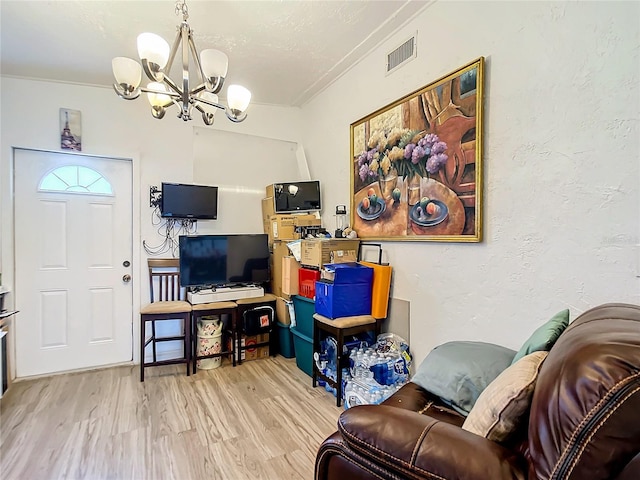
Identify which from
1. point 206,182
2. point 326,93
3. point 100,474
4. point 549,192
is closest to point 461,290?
point 549,192

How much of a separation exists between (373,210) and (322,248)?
1.84 feet

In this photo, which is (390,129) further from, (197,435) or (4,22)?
(4,22)

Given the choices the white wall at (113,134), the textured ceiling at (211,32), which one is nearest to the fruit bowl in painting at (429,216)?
Answer: the textured ceiling at (211,32)

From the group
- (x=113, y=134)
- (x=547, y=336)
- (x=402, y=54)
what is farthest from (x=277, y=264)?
(x=547, y=336)

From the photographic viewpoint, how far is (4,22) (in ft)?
7.75

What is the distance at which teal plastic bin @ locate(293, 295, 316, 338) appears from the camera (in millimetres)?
3064

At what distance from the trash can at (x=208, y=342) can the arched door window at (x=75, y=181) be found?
169 centimetres

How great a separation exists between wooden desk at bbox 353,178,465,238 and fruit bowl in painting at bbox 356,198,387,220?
32 millimetres

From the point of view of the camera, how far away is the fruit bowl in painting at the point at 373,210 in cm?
280

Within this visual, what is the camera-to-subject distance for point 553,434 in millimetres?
728

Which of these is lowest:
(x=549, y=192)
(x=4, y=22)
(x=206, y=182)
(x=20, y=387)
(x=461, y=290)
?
(x=20, y=387)

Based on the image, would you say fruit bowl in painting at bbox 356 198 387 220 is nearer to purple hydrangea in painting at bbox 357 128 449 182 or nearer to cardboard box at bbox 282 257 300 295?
purple hydrangea in painting at bbox 357 128 449 182

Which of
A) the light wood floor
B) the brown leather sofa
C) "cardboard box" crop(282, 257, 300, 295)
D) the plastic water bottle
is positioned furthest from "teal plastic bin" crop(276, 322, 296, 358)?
the brown leather sofa

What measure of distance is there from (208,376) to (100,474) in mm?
1300
